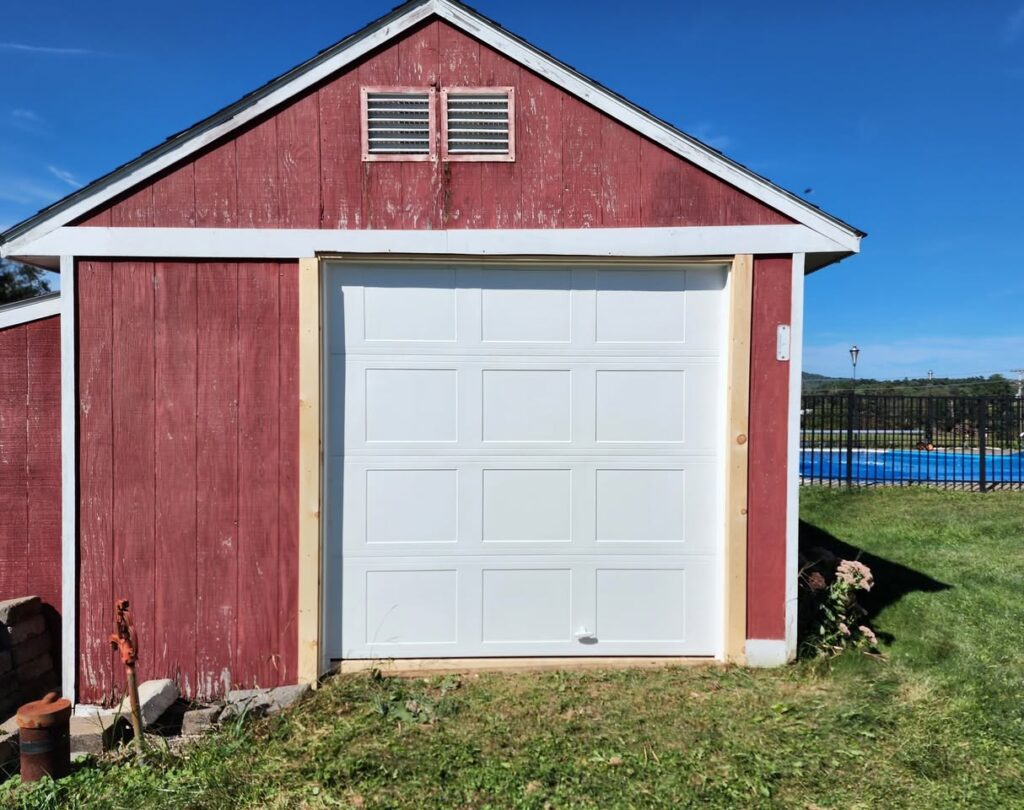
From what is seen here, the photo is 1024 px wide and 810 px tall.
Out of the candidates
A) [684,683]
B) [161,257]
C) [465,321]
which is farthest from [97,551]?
[684,683]

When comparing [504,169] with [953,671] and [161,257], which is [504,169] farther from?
[953,671]

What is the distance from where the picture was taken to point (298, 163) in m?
3.98

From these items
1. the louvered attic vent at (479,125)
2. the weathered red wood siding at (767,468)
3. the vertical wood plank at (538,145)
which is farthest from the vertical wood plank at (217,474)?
the weathered red wood siding at (767,468)

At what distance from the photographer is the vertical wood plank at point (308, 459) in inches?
157

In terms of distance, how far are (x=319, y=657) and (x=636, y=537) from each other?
2360 mm

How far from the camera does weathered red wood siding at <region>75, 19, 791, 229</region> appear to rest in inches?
156

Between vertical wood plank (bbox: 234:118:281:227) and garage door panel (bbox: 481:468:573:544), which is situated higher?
vertical wood plank (bbox: 234:118:281:227)

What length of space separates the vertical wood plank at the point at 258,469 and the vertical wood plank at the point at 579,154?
2.09 meters

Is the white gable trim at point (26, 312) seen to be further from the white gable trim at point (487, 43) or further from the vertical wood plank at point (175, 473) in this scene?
the vertical wood plank at point (175, 473)

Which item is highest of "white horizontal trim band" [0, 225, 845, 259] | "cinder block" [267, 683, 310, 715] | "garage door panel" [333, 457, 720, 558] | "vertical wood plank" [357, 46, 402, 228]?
"vertical wood plank" [357, 46, 402, 228]

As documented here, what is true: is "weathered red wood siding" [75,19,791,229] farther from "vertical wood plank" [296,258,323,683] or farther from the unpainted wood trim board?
the unpainted wood trim board

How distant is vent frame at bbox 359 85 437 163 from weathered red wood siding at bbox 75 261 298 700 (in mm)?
959

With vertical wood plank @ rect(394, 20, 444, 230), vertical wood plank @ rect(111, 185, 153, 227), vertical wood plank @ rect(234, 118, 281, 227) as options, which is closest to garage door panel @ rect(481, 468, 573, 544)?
vertical wood plank @ rect(394, 20, 444, 230)

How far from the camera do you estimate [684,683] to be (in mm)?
3951
